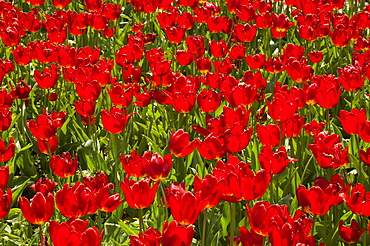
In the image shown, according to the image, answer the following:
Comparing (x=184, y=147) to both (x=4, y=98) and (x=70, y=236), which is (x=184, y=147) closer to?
(x=70, y=236)

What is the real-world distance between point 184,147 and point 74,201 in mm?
757

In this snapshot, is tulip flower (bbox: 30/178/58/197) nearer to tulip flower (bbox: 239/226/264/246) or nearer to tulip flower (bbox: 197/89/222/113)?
A: tulip flower (bbox: 239/226/264/246)

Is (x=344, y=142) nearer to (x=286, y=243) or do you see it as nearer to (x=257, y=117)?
(x=257, y=117)

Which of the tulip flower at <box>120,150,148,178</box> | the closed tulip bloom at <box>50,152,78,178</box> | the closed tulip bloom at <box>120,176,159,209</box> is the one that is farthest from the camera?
the closed tulip bloom at <box>50,152,78,178</box>

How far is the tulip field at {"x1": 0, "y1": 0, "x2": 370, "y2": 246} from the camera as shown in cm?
219

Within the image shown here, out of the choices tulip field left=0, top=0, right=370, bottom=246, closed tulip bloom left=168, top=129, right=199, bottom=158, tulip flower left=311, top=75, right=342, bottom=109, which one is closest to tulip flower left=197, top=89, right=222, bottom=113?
tulip field left=0, top=0, right=370, bottom=246

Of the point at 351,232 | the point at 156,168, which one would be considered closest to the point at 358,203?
the point at 351,232

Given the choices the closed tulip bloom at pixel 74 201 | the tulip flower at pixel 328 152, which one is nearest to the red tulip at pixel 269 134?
the tulip flower at pixel 328 152

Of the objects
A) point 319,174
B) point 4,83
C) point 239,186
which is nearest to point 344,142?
point 319,174

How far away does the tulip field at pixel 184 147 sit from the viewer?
7.18ft

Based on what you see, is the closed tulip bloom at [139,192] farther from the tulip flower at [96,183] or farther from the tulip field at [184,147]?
the tulip flower at [96,183]

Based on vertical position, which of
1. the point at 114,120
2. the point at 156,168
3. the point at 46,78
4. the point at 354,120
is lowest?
the point at 46,78

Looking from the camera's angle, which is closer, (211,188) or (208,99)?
(211,188)

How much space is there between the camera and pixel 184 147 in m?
2.82
